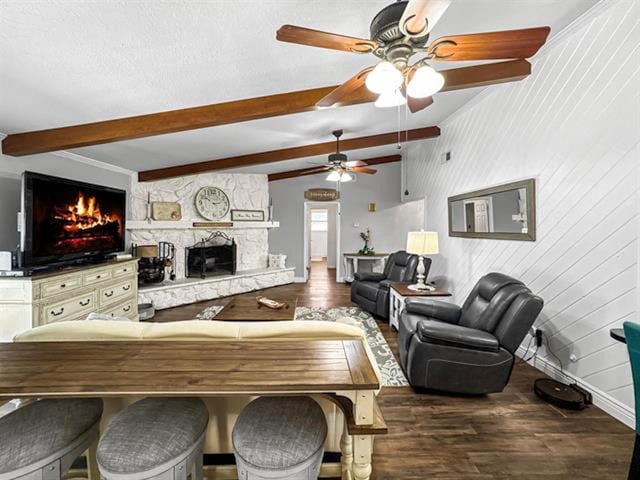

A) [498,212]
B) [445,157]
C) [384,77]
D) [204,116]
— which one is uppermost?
[445,157]

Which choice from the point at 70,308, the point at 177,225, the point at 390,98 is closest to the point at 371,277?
the point at 390,98

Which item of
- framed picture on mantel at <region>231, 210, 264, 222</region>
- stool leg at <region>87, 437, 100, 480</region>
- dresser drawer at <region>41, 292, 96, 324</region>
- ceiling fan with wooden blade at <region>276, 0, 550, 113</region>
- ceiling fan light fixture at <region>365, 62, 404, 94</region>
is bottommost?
stool leg at <region>87, 437, 100, 480</region>

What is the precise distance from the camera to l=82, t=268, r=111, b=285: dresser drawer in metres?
3.07

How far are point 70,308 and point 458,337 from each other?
11.8ft

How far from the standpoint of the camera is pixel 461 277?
4.27 m

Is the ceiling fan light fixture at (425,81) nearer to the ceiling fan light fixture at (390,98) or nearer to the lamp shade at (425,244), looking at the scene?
the ceiling fan light fixture at (390,98)

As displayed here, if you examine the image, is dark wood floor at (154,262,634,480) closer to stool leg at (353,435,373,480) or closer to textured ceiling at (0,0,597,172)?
stool leg at (353,435,373,480)

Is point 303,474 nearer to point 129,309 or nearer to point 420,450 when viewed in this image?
point 420,450

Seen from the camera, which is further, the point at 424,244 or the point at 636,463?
the point at 424,244

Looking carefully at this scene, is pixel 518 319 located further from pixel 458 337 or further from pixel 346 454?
pixel 346 454

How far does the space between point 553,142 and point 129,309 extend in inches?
203

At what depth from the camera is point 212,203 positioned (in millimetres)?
5965

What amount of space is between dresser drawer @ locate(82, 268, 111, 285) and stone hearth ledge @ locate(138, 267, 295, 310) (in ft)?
3.76

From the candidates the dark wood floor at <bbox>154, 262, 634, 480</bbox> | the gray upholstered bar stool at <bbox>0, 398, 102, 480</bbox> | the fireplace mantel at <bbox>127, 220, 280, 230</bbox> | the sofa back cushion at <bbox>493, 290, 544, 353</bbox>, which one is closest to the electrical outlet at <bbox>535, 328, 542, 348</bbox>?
the dark wood floor at <bbox>154, 262, 634, 480</bbox>
